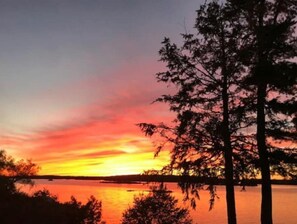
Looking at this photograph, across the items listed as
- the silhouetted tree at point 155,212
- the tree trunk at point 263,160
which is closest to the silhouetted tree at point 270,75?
the tree trunk at point 263,160

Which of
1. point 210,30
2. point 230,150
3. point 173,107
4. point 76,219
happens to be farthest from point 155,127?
point 76,219

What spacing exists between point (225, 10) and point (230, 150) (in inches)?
319

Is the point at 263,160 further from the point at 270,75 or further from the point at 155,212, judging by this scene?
the point at 155,212

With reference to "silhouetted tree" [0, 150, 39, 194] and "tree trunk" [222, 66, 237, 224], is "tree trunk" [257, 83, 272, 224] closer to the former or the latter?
"tree trunk" [222, 66, 237, 224]

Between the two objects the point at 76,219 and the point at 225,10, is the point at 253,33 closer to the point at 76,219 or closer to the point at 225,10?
the point at 225,10

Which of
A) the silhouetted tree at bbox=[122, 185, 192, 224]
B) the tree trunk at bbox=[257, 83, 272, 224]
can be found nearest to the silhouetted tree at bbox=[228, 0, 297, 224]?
the tree trunk at bbox=[257, 83, 272, 224]

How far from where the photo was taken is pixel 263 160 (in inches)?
869

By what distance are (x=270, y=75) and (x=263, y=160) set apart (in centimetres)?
470

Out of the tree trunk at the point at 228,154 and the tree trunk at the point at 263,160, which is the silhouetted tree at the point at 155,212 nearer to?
the tree trunk at the point at 228,154

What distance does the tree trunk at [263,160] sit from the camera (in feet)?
72.0

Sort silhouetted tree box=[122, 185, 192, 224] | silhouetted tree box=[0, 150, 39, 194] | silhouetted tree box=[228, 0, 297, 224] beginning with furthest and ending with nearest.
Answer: silhouetted tree box=[0, 150, 39, 194]
silhouetted tree box=[122, 185, 192, 224]
silhouetted tree box=[228, 0, 297, 224]

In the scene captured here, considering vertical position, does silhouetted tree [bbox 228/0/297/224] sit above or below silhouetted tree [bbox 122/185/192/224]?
above

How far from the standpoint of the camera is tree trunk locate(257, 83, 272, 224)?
21.9 m

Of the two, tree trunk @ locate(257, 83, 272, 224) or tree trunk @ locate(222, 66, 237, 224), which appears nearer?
tree trunk @ locate(257, 83, 272, 224)
